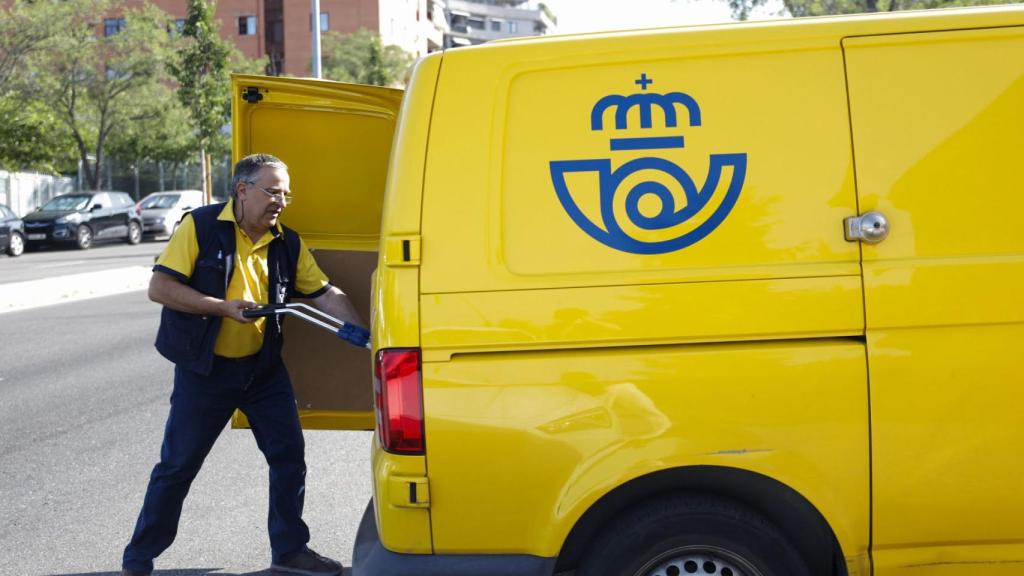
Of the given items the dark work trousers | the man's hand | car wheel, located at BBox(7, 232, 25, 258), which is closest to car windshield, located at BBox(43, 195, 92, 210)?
car wheel, located at BBox(7, 232, 25, 258)

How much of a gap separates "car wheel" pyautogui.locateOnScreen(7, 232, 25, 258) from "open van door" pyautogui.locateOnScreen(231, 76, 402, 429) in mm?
25787

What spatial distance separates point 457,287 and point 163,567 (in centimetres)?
260

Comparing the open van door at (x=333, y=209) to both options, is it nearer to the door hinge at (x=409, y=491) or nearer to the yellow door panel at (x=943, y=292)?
the door hinge at (x=409, y=491)

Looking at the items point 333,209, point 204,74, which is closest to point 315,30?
point 204,74

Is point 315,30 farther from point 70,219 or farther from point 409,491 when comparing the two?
point 409,491

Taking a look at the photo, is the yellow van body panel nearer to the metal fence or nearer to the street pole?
the street pole

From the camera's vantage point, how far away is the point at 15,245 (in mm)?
27922

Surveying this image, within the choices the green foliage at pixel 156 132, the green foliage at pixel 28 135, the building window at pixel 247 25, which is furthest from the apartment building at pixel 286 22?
the green foliage at pixel 28 135

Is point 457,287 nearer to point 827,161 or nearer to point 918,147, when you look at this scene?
point 827,161

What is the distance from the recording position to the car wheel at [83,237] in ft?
100

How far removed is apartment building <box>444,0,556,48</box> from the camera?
4656 inches

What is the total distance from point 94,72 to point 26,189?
16.7 ft

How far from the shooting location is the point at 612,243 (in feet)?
9.66

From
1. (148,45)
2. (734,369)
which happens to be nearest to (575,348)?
(734,369)
